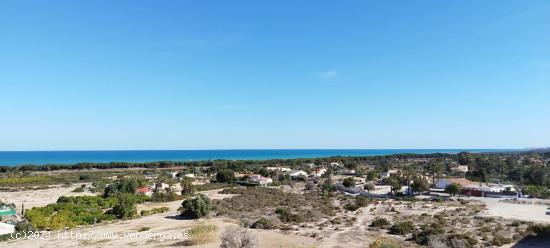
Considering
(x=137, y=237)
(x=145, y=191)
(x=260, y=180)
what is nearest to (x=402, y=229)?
(x=137, y=237)

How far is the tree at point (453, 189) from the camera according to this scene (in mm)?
58781

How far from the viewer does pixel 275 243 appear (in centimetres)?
2591

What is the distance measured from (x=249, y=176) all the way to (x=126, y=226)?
48.0 meters

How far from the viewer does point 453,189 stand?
193 ft

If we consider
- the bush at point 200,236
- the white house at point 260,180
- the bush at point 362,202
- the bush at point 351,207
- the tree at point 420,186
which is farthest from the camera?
the white house at point 260,180

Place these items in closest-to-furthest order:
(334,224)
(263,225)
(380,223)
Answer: (263,225) → (380,223) → (334,224)

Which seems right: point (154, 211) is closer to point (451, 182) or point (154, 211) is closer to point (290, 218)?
point (290, 218)

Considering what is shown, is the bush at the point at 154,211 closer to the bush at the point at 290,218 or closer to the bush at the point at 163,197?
the bush at the point at 163,197

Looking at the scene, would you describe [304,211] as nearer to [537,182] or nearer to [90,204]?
[90,204]

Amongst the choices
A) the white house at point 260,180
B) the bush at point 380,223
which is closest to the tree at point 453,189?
the bush at point 380,223

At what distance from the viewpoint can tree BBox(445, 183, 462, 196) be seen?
5878 cm

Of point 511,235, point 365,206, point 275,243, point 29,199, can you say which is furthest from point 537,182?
point 29,199

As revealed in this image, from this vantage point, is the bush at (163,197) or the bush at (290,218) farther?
the bush at (163,197)

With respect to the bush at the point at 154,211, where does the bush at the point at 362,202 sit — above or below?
below
